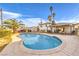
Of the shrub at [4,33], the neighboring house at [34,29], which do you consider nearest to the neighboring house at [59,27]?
the neighboring house at [34,29]

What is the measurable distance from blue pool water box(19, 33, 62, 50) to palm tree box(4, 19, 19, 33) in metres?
0.25

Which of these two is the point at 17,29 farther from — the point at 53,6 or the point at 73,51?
the point at 73,51

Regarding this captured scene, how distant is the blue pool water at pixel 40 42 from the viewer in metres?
3.68

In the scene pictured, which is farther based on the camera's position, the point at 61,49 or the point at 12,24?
the point at 12,24

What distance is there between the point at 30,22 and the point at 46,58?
80cm

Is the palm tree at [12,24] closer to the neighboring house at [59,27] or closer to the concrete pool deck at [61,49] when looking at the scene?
the concrete pool deck at [61,49]

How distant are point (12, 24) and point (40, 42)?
0.70m

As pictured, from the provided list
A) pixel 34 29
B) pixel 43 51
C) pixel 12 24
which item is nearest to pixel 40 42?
pixel 43 51

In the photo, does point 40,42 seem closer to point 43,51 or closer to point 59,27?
point 43,51

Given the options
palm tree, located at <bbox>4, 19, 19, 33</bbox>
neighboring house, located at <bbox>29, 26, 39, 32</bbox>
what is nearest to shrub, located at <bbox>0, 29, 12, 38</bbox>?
palm tree, located at <bbox>4, 19, 19, 33</bbox>

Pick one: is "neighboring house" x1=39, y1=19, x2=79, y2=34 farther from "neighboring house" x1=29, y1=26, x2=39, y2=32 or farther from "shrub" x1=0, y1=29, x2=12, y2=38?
"shrub" x1=0, y1=29, x2=12, y2=38

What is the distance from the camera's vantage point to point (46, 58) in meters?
3.69

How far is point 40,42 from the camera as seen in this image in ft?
12.2

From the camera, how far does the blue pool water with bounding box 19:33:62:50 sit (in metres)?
3.68
